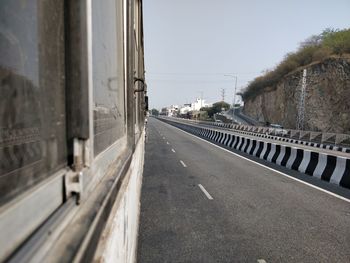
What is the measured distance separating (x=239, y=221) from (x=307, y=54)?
66318 mm

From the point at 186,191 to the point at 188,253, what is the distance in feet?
14.8

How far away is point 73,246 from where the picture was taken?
4.07 ft

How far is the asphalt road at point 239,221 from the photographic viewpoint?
5.28 m

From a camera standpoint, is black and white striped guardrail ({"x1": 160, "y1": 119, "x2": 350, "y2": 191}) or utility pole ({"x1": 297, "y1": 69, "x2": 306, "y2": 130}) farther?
utility pole ({"x1": 297, "y1": 69, "x2": 306, "y2": 130})

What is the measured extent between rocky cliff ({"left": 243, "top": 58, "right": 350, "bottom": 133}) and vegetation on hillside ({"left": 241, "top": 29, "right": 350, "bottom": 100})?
13.6 feet

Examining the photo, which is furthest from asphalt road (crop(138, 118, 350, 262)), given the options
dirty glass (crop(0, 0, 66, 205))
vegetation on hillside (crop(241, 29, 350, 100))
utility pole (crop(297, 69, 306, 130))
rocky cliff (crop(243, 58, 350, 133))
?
vegetation on hillside (crop(241, 29, 350, 100))

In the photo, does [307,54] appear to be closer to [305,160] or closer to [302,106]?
[302,106]

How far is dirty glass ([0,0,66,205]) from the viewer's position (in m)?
1.10

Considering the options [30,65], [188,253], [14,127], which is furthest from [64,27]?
[188,253]

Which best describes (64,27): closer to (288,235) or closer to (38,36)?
(38,36)

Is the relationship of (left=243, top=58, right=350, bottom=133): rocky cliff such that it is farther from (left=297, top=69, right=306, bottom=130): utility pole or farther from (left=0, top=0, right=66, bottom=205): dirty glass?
(left=0, top=0, right=66, bottom=205): dirty glass

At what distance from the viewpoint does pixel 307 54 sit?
219ft

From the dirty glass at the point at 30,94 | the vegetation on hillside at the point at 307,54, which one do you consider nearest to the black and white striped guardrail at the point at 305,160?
the dirty glass at the point at 30,94

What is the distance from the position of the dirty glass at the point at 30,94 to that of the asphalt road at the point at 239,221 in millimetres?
3958
